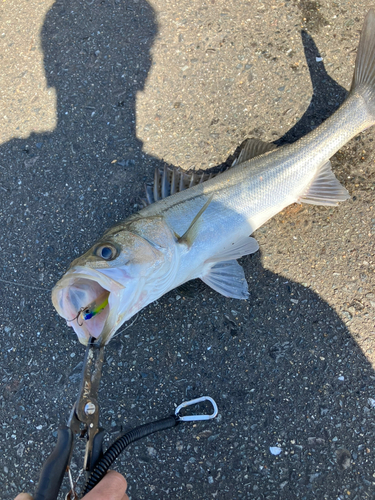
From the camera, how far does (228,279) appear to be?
2832mm

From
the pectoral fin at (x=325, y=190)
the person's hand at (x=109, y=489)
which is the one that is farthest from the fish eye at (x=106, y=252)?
the pectoral fin at (x=325, y=190)

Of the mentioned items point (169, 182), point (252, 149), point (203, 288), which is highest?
point (169, 182)

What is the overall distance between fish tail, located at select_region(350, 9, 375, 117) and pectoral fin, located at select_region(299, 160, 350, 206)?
2.03ft

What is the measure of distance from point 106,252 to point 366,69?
276 cm

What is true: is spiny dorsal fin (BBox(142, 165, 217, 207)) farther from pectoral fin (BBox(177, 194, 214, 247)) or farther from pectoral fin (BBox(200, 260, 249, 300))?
pectoral fin (BBox(200, 260, 249, 300))

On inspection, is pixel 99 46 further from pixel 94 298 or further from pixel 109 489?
pixel 109 489

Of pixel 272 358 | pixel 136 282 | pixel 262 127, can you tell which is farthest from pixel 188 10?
pixel 272 358

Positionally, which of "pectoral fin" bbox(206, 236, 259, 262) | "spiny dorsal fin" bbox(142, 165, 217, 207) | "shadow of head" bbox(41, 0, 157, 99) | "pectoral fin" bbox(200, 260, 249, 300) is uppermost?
"shadow of head" bbox(41, 0, 157, 99)

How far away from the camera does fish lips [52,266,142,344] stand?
2.14 m

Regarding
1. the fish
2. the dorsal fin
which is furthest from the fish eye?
the dorsal fin

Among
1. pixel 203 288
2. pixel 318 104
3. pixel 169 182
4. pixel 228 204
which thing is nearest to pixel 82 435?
pixel 203 288

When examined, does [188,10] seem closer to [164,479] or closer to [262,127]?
[262,127]

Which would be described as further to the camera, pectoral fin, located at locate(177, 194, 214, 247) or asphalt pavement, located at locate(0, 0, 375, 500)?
asphalt pavement, located at locate(0, 0, 375, 500)

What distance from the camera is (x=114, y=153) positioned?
3357 millimetres
